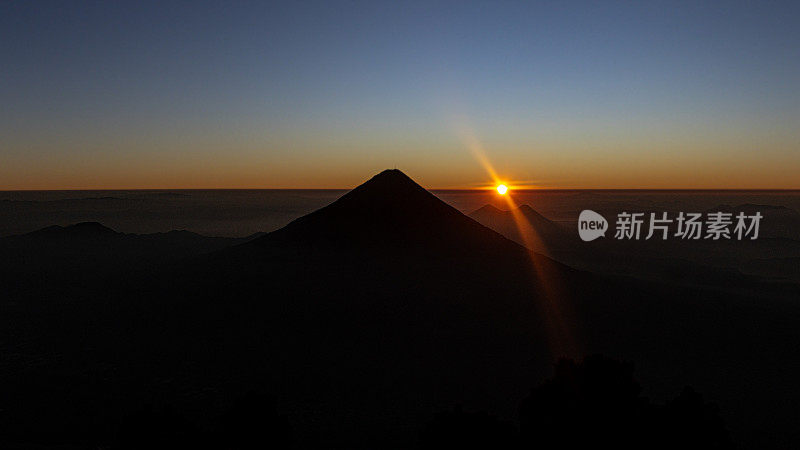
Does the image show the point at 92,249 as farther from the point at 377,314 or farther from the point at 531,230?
the point at 531,230

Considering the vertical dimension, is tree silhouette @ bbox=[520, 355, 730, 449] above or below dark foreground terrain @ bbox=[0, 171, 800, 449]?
above

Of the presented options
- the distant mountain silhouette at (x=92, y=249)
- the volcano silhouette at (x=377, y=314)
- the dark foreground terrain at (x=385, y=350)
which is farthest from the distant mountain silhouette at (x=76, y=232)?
the volcano silhouette at (x=377, y=314)

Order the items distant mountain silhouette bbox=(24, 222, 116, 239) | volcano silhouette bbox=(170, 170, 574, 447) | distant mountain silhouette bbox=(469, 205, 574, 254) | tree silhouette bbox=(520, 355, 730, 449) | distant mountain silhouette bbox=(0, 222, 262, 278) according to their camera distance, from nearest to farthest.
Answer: tree silhouette bbox=(520, 355, 730, 449), volcano silhouette bbox=(170, 170, 574, 447), distant mountain silhouette bbox=(0, 222, 262, 278), distant mountain silhouette bbox=(24, 222, 116, 239), distant mountain silhouette bbox=(469, 205, 574, 254)

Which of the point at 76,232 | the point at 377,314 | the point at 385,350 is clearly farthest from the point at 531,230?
the point at 385,350

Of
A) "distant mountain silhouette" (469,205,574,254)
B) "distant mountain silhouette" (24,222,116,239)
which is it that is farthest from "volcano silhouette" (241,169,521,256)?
"distant mountain silhouette" (24,222,116,239)

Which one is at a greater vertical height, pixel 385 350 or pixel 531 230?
pixel 531 230

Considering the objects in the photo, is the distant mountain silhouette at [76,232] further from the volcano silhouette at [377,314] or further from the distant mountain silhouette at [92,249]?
the volcano silhouette at [377,314]

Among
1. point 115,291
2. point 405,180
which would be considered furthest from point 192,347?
point 405,180

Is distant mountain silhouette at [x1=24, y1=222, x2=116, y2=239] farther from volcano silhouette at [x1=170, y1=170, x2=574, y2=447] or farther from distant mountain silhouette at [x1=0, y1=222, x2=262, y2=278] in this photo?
volcano silhouette at [x1=170, y1=170, x2=574, y2=447]
